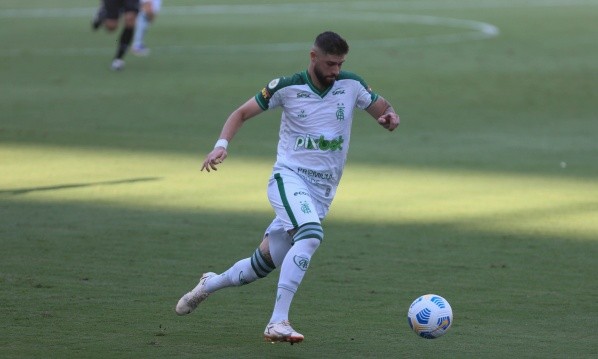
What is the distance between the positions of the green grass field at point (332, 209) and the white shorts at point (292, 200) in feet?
2.61

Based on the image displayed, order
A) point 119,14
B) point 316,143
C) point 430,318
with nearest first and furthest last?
1. point 430,318
2. point 316,143
3. point 119,14

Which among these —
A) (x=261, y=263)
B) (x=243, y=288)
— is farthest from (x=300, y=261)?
(x=243, y=288)

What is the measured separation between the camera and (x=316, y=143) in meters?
8.45

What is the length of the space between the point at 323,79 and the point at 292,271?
1.32m

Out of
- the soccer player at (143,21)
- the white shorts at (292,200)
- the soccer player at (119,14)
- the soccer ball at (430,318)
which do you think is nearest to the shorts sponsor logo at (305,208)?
the white shorts at (292,200)

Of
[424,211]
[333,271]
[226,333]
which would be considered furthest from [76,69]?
[226,333]

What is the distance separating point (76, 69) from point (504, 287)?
691 inches

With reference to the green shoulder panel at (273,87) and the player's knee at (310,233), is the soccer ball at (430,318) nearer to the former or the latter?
the player's knee at (310,233)

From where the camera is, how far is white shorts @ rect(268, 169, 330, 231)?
8.16m

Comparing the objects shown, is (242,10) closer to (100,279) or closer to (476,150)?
(476,150)

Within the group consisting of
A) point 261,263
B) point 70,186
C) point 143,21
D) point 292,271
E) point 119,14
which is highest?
point 292,271

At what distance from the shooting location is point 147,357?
7652mm

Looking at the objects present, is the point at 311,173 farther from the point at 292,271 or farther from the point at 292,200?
the point at 292,271

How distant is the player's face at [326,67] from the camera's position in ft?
27.0
